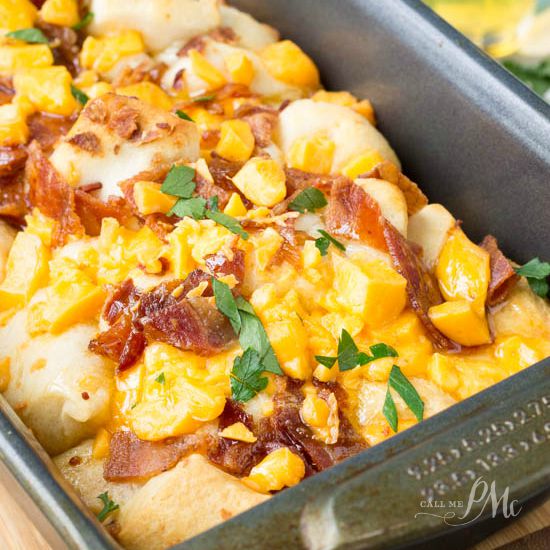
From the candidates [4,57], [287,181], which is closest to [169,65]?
[4,57]

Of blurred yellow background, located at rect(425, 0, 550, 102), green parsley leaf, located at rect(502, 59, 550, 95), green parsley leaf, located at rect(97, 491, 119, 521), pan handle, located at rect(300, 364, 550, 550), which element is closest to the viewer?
pan handle, located at rect(300, 364, 550, 550)

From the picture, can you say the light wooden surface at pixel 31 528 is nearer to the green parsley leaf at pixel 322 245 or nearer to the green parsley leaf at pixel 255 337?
the green parsley leaf at pixel 255 337

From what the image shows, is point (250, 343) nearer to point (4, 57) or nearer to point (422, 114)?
point (422, 114)

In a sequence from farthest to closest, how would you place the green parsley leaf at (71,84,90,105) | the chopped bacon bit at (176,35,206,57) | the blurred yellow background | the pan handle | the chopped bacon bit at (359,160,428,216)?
the blurred yellow background, the chopped bacon bit at (176,35,206,57), the green parsley leaf at (71,84,90,105), the chopped bacon bit at (359,160,428,216), the pan handle

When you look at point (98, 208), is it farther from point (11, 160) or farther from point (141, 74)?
point (141, 74)

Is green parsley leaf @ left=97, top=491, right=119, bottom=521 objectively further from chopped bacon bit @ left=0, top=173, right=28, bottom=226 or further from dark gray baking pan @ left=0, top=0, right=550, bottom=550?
chopped bacon bit @ left=0, top=173, right=28, bottom=226

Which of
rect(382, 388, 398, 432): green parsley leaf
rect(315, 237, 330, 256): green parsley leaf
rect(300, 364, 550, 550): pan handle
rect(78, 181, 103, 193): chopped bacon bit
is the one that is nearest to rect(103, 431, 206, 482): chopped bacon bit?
rect(382, 388, 398, 432): green parsley leaf

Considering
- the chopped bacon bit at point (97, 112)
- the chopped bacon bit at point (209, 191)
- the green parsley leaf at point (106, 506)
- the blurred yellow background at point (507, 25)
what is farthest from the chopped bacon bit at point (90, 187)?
the blurred yellow background at point (507, 25)
